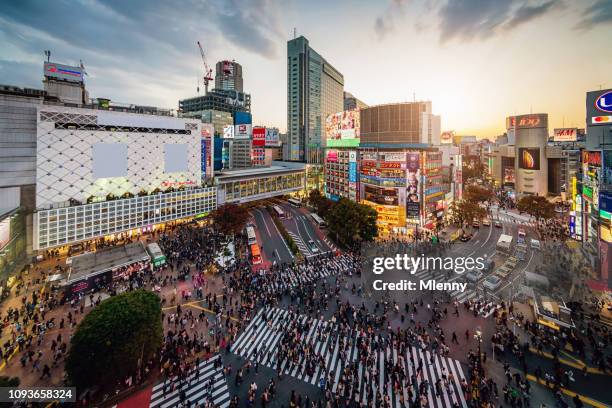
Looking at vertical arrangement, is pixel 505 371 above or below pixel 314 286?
below

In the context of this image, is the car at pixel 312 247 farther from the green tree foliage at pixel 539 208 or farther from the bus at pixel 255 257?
the green tree foliage at pixel 539 208

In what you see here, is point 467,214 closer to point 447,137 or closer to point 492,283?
point 492,283

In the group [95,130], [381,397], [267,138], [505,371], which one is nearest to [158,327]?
[381,397]

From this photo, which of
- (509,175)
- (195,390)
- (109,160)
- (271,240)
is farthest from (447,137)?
(195,390)

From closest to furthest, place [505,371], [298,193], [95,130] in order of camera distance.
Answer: [505,371], [95,130], [298,193]

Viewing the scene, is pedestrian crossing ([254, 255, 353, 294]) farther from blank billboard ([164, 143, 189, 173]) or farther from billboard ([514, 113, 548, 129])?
billboard ([514, 113, 548, 129])

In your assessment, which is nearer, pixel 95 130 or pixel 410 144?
pixel 95 130

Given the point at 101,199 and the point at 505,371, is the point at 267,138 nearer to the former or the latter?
the point at 101,199
